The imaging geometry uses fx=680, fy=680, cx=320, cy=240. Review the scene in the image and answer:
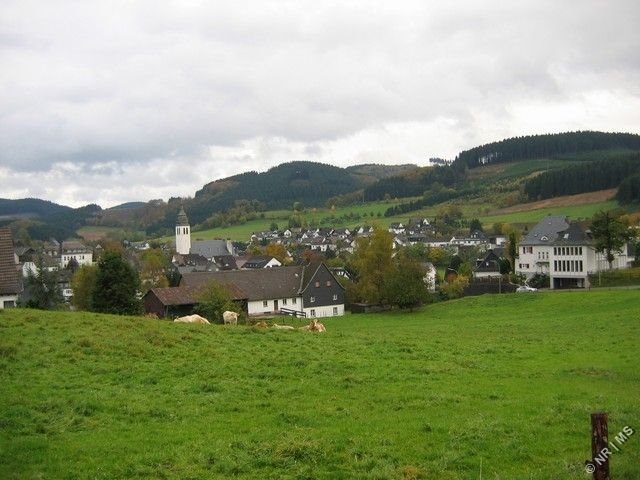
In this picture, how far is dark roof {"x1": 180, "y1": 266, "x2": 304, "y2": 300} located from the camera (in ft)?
227

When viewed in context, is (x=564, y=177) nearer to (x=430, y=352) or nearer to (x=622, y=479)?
(x=430, y=352)

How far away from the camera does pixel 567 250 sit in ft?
274

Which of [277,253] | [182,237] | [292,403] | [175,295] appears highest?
[182,237]

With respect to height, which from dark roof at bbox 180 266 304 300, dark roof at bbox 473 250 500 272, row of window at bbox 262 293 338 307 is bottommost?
row of window at bbox 262 293 338 307

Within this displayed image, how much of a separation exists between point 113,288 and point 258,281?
23.7 meters

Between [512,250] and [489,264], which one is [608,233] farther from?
[489,264]

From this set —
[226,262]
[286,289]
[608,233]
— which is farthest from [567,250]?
[226,262]

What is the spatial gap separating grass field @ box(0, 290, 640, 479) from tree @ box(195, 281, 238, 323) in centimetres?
2541

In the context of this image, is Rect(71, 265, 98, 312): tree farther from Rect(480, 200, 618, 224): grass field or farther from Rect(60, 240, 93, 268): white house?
Rect(60, 240, 93, 268): white house

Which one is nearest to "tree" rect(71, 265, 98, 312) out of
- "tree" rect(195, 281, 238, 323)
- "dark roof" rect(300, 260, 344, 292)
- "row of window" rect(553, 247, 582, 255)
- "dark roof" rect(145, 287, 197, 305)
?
"dark roof" rect(145, 287, 197, 305)

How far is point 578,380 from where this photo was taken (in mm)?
20906

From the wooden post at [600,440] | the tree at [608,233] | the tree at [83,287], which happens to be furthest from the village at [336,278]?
the wooden post at [600,440]

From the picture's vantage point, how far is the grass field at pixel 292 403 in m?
12.3

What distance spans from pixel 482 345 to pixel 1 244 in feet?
78.5
